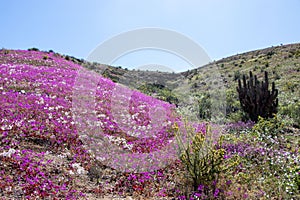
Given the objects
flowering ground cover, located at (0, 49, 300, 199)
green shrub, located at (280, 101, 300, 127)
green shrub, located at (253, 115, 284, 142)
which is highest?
green shrub, located at (280, 101, 300, 127)

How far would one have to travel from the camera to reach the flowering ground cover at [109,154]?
6.94 metres

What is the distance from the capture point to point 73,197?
21.8 ft

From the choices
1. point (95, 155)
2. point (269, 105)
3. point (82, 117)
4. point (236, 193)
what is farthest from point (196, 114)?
point (236, 193)

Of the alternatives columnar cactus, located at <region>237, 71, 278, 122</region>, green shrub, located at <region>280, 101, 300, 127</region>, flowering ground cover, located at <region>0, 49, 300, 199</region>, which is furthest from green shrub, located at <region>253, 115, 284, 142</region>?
columnar cactus, located at <region>237, 71, 278, 122</region>

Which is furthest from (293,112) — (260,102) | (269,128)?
(269,128)

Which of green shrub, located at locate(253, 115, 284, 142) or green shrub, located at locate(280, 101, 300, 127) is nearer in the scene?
green shrub, located at locate(253, 115, 284, 142)

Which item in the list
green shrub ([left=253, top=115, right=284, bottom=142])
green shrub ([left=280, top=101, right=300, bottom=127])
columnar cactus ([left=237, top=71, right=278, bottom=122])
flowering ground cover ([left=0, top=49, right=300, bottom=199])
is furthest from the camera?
columnar cactus ([left=237, top=71, right=278, bottom=122])

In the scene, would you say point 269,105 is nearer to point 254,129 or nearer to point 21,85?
point 254,129

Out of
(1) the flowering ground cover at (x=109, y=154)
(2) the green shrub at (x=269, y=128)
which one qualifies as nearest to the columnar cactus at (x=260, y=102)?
(1) the flowering ground cover at (x=109, y=154)

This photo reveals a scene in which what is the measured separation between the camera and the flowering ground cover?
6.94 meters

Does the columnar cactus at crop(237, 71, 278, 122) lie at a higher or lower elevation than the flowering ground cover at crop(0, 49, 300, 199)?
higher

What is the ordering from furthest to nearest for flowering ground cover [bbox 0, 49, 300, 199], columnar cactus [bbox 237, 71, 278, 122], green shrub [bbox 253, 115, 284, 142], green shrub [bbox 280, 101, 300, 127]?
1. columnar cactus [bbox 237, 71, 278, 122]
2. green shrub [bbox 280, 101, 300, 127]
3. green shrub [bbox 253, 115, 284, 142]
4. flowering ground cover [bbox 0, 49, 300, 199]

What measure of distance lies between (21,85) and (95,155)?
320 inches

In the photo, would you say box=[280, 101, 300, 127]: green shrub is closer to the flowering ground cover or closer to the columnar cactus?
the columnar cactus
